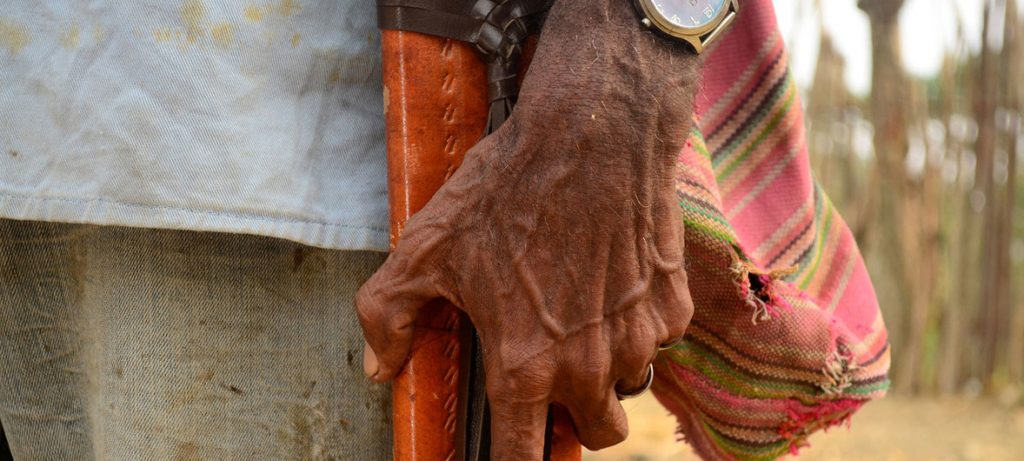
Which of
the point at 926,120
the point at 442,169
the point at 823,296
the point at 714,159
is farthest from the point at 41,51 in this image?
the point at 926,120

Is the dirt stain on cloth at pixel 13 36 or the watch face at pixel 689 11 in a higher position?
the watch face at pixel 689 11

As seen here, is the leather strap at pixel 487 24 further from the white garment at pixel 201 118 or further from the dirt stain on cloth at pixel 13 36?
the dirt stain on cloth at pixel 13 36

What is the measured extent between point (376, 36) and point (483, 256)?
299mm

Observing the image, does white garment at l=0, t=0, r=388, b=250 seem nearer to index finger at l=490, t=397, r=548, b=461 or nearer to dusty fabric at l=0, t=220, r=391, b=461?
dusty fabric at l=0, t=220, r=391, b=461

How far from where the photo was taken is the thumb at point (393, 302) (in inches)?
35.8

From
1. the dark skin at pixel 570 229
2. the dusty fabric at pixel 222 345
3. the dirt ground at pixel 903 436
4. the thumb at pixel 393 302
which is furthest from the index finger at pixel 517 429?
the dirt ground at pixel 903 436

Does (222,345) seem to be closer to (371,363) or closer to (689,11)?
(371,363)

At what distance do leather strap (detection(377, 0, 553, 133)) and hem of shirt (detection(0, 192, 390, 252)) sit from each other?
0.19m

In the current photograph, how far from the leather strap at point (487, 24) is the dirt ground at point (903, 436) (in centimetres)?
402

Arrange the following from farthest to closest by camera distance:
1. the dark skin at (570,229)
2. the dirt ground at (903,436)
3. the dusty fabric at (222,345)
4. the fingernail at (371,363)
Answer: the dirt ground at (903,436) → the dusty fabric at (222,345) → the fingernail at (371,363) → the dark skin at (570,229)

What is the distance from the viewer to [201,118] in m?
0.99

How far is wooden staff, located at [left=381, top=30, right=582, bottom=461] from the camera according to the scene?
3.12 ft

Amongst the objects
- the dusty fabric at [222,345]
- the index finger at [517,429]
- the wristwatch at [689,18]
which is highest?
the wristwatch at [689,18]

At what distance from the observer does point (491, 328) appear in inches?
35.1
